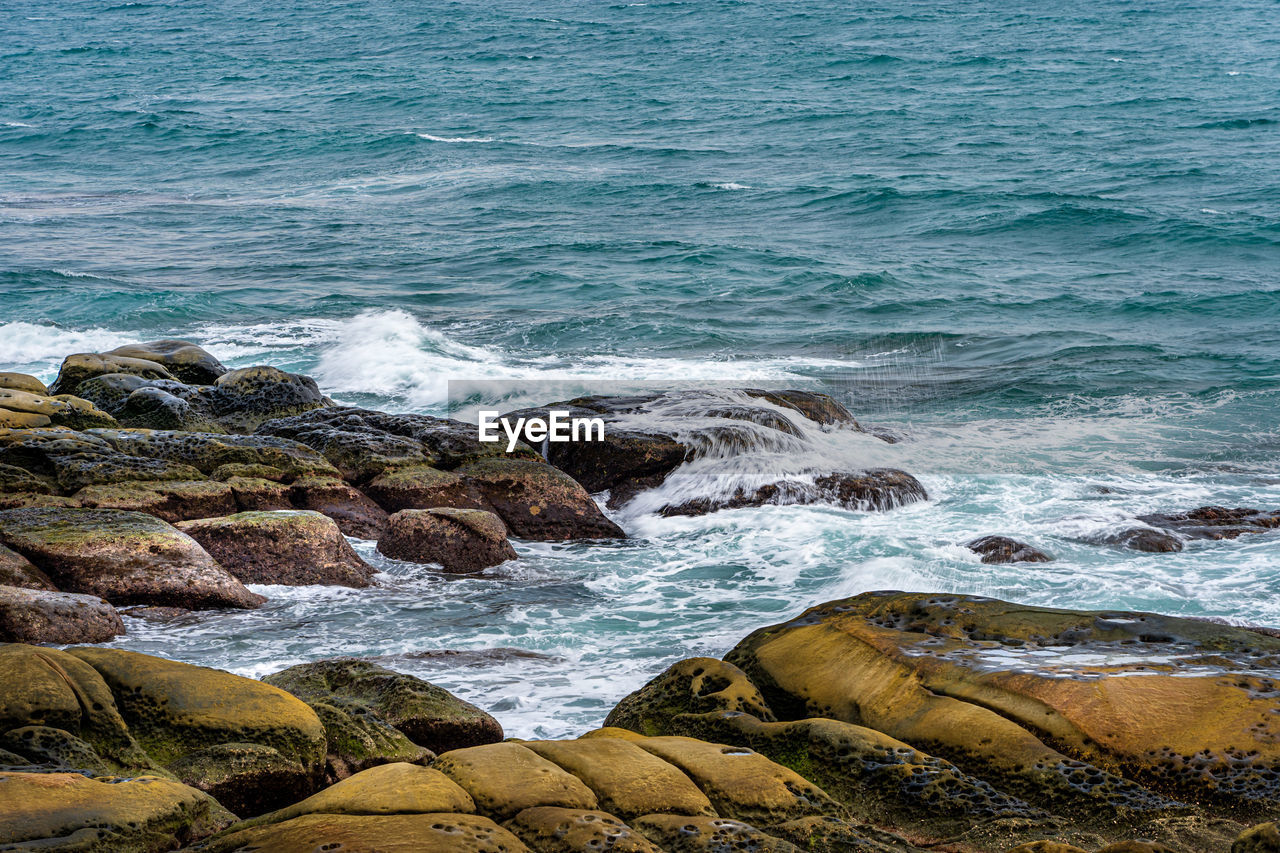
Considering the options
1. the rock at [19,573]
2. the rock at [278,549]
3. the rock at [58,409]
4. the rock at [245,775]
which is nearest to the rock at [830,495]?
the rock at [278,549]

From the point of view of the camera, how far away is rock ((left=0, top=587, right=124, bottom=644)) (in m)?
6.62

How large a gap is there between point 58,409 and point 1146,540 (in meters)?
11.1

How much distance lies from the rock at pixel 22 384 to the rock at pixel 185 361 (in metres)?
1.86

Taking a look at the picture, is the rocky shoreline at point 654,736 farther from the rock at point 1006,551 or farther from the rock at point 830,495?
the rock at point 830,495

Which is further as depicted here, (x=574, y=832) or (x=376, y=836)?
(x=574, y=832)

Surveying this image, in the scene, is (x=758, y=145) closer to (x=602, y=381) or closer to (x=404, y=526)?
(x=602, y=381)

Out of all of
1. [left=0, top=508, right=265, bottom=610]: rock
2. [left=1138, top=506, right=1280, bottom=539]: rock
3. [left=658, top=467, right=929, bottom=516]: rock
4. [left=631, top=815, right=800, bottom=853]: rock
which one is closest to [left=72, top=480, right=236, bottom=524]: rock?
[left=0, top=508, right=265, bottom=610]: rock

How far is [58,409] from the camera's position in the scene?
10.9 metres

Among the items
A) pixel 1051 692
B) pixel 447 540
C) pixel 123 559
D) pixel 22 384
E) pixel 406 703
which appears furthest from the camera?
pixel 22 384

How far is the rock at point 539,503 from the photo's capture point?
398 inches

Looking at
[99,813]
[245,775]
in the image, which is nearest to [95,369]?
[245,775]

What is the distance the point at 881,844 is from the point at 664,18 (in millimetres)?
57359

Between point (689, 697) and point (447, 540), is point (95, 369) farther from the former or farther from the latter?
point (689, 697)

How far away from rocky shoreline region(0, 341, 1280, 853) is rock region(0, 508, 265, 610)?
0.02 meters
